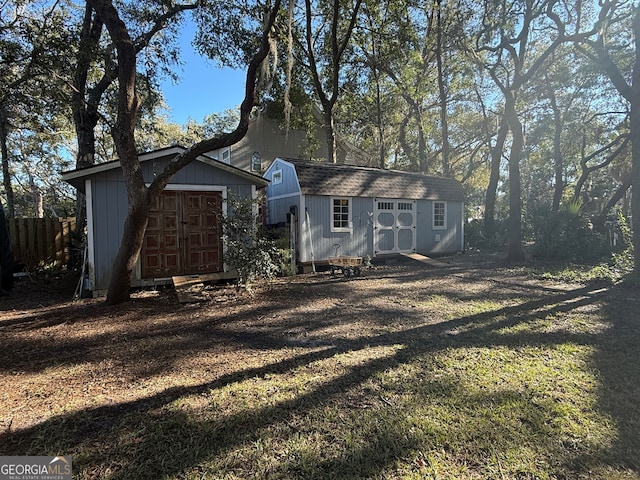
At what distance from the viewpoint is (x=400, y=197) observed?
12.1 metres

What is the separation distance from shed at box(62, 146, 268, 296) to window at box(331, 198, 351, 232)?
3038 mm

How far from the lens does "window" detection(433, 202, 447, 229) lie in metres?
13.3

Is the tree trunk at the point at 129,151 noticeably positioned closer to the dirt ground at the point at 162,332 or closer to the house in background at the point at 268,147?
the dirt ground at the point at 162,332

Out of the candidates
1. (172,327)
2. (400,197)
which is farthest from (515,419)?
(400,197)

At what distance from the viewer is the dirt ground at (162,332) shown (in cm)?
307

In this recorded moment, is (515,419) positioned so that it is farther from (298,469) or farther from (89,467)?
(89,467)

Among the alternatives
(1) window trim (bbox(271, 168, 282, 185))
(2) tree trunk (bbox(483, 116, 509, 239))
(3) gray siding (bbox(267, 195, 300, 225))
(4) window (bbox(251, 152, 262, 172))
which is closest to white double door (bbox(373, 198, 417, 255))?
(3) gray siding (bbox(267, 195, 300, 225))

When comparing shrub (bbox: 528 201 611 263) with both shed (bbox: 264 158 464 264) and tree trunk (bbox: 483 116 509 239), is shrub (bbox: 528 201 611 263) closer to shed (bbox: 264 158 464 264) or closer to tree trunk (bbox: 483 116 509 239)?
shed (bbox: 264 158 464 264)

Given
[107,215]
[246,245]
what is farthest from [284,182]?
[107,215]

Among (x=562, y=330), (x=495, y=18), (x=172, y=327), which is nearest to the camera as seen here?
(x=562, y=330)

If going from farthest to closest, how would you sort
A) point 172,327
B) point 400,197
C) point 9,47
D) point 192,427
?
point 400,197 → point 9,47 → point 172,327 → point 192,427

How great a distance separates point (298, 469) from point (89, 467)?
48.4 inches

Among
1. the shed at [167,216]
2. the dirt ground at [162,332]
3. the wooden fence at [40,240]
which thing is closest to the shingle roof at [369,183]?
the shed at [167,216]

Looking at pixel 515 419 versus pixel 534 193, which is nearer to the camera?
pixel 515 419
